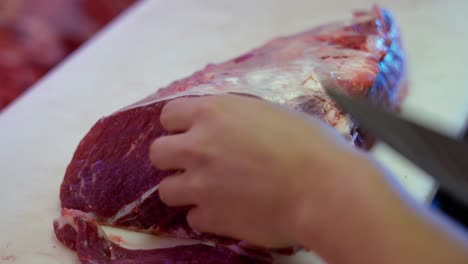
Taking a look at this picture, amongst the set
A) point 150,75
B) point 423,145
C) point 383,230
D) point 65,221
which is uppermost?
point 150,75

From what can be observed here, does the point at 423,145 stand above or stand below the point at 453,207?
below

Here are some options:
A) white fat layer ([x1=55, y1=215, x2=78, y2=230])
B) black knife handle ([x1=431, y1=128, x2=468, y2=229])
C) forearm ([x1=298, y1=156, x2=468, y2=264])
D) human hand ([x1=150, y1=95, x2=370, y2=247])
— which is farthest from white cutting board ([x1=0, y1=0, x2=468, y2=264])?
forearm ([x1=298, y1=156, x2=468, y2=264])

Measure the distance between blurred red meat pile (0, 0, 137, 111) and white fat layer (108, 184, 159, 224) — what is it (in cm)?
99

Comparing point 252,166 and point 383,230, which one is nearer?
point 383,230

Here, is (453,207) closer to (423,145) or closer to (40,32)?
(423,145)

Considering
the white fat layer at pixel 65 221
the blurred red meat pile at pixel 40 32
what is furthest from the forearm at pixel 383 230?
the blurred red meat pile at pixel 40 32

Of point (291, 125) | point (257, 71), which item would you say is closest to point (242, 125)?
point (291, 125)

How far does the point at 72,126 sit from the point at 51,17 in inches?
36.0

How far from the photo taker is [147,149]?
1246 mm

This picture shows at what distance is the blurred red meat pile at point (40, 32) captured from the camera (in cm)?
219

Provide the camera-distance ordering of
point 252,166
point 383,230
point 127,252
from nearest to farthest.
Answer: point 383,230 < point 252,166 < point 127,252

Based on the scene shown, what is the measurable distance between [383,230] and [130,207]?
0.61 metres

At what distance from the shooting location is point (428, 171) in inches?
32.3

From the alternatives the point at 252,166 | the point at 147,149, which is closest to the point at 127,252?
the point at 147,149
